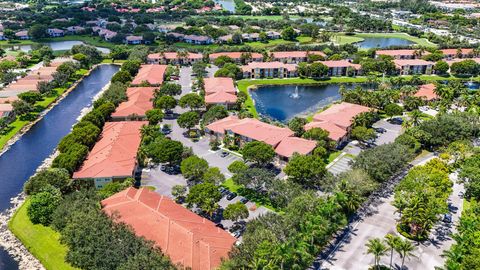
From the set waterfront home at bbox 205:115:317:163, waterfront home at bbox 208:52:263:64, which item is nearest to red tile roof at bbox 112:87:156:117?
waterfront home at bbox 205:115:317:163

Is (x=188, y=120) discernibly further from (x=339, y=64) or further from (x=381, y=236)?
(x=339, y=64)

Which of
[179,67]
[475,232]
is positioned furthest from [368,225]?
[179,67]

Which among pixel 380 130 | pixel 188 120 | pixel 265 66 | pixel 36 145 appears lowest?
pixel 380 130

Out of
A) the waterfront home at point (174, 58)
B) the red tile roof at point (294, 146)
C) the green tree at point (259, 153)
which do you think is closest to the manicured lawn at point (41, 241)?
the green tree at point (259, 153)

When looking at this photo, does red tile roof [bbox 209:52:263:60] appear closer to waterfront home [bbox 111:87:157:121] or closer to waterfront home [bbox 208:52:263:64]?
waterfront home [bbox 208:52:263:64]

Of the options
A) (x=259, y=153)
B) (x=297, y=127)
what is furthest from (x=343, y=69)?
(x=259, y=153)

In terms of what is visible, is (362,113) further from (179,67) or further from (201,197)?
(179,67)

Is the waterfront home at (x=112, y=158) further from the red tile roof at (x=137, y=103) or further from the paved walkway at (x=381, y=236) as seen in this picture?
the paved walkway at (x=381, y=236)
